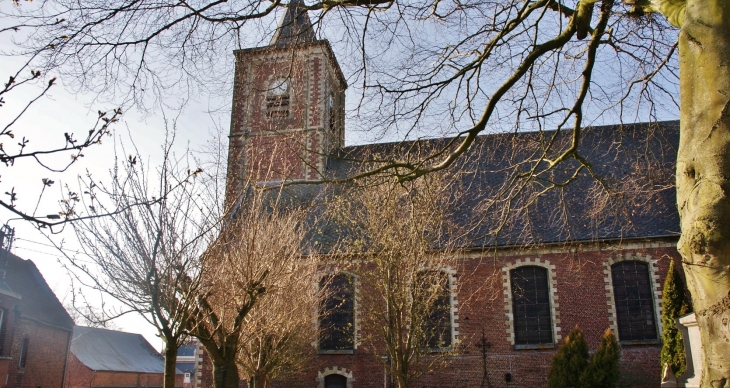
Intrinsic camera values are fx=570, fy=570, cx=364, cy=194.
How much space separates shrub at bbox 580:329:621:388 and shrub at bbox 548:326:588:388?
0.17 meters

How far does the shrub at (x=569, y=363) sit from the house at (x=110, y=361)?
25.8 metres

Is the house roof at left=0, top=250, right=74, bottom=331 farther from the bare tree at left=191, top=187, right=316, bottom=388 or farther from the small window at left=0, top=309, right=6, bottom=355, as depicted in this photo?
the bare tree at left=191, top=187, right=316, bottom=388

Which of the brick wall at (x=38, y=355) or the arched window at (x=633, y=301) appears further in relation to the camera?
the brick wall at (x=38, y=355)

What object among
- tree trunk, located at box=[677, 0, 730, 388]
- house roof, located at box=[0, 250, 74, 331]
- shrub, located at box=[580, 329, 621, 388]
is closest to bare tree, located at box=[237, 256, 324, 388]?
tree trunk, located at box=[677, 0, 730, 388]

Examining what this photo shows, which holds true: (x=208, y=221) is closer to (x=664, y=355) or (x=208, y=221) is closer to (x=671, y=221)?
(x=664, y=355)

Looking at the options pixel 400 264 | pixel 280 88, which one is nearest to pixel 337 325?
pixel 400 264

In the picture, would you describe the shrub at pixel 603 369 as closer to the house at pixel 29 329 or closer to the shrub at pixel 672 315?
the shrub at pixel 672 315

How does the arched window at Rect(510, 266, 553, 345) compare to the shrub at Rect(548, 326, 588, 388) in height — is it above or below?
above

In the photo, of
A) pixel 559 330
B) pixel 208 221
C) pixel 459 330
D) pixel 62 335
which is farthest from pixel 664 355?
pixel 62 335

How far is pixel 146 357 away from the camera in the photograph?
138 ft

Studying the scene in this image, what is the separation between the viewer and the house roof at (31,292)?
70.0ft

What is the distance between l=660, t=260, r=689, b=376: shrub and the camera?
43.7 feet

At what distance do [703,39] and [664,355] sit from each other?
39.8 ft

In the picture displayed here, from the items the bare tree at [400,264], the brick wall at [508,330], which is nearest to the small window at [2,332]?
the brick wall at [508,330]
